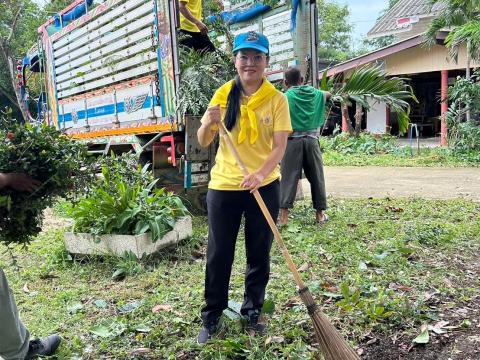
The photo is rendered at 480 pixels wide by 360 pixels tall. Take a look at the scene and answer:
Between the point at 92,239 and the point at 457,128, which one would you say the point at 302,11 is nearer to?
the point at 92,239

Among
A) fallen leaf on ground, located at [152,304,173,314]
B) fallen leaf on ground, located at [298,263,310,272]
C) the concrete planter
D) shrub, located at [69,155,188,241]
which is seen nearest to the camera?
fallen leaf on ground, located at [152,304,173,314]

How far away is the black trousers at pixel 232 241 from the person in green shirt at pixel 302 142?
2446 millimetres

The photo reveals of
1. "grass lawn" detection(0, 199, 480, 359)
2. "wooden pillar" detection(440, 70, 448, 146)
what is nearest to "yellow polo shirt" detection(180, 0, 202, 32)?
"grass lawn" detection(0, 199, 480, 359)

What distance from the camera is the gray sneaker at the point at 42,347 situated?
8.95ft

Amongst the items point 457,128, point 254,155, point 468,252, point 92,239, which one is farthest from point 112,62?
point 457,128

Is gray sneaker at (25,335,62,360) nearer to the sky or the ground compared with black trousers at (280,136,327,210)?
nearer to the ground

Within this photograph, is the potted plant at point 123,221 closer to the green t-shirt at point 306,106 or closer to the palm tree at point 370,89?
the green t-shirt at point 306,106

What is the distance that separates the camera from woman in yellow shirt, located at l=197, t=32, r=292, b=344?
2709 mm

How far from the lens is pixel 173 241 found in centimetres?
462

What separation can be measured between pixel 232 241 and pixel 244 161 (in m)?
0.49

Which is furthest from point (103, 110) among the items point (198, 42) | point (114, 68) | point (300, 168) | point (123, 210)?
point (300, 168)

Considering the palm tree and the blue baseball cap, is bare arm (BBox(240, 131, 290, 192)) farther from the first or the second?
the palm tree

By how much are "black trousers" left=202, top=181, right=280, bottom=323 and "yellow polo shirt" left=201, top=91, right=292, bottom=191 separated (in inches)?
3.0

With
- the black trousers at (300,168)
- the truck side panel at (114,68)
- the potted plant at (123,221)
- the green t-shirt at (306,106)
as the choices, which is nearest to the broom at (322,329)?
the potted plant at (123,221)
